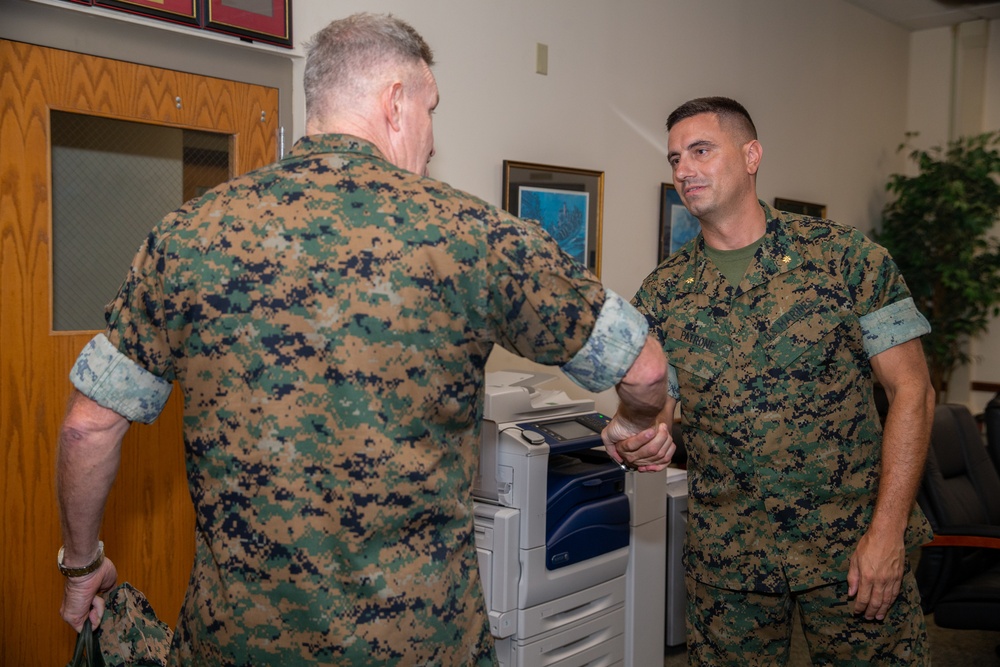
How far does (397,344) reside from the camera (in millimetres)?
1096

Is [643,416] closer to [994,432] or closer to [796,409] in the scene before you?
[796,409]

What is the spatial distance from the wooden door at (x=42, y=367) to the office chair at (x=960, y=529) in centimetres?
237

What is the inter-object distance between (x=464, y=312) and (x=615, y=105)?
2.97 metres

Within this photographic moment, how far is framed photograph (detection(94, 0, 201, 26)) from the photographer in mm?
2371

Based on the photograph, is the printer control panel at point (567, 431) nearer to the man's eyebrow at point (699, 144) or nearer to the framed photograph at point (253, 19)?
the man's eyebrow at point (699, 144)

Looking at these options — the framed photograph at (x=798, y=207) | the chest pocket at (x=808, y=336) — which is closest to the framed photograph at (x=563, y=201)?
the framed photograph at (x=798, y=207)

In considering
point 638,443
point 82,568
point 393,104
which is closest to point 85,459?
point 82,568

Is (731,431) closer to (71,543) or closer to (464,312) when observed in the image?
(464,312)

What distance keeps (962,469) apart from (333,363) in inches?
109

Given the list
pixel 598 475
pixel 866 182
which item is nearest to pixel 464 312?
pixel 598 475

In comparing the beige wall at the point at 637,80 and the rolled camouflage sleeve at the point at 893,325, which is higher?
the beige wall at the point at 637,80

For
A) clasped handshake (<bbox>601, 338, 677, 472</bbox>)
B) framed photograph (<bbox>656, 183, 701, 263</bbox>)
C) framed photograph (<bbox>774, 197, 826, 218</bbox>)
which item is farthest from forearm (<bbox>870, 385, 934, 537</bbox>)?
framed photograph (<bbox>774, 197, 826, 218</bbox>)

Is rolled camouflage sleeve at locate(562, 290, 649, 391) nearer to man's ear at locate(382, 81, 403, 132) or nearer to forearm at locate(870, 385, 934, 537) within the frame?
man's ear at locate(382, 81, 403, 132)

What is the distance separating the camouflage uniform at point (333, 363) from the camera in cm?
109
